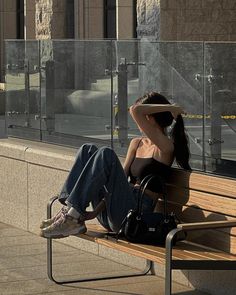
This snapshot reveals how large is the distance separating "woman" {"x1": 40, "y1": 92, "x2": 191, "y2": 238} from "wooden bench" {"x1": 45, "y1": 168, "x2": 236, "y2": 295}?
131 millimetres

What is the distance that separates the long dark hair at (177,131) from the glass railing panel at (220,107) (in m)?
0.26

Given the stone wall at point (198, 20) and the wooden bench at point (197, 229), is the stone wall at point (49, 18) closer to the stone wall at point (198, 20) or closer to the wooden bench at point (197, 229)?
the stone wall at point (198, 20)

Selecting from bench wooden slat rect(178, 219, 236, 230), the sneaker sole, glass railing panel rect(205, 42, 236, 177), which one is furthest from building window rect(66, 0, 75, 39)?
bench wooden slat rect(178, 219, 236, 230)

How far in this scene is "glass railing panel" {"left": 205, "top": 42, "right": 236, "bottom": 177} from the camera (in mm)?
7102

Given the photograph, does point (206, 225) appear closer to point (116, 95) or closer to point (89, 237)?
point (89, 237)

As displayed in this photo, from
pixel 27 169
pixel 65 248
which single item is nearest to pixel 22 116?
pixel 27 169

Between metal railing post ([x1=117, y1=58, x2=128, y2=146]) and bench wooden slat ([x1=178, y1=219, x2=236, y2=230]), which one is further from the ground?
metal railing post ([x1=117, y1=58, x2=128, y2=146])

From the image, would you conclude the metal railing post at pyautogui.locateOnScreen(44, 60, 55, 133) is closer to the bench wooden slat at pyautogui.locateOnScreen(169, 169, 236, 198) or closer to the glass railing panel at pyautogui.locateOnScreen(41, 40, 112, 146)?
the glass railing panel at pyautogui.locateOnScreen(41, 40, 112, 146)

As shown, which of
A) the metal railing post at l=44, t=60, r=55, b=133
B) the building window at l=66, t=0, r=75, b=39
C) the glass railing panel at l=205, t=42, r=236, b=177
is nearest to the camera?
the glass railing panel at l=205, t=42, r=236, b=177

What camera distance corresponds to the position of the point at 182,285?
24.0 ft

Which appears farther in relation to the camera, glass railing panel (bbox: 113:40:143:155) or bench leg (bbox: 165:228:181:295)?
glass railing panel (bbox: 113:40:143:155)

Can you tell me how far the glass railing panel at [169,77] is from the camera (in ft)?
24.2

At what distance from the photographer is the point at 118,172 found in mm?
6891

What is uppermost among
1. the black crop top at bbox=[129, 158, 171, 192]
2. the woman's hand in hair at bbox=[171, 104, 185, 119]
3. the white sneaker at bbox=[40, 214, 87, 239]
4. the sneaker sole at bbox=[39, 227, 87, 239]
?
the woman's hand in hair at bbox=[171, 104, 185, 119]
